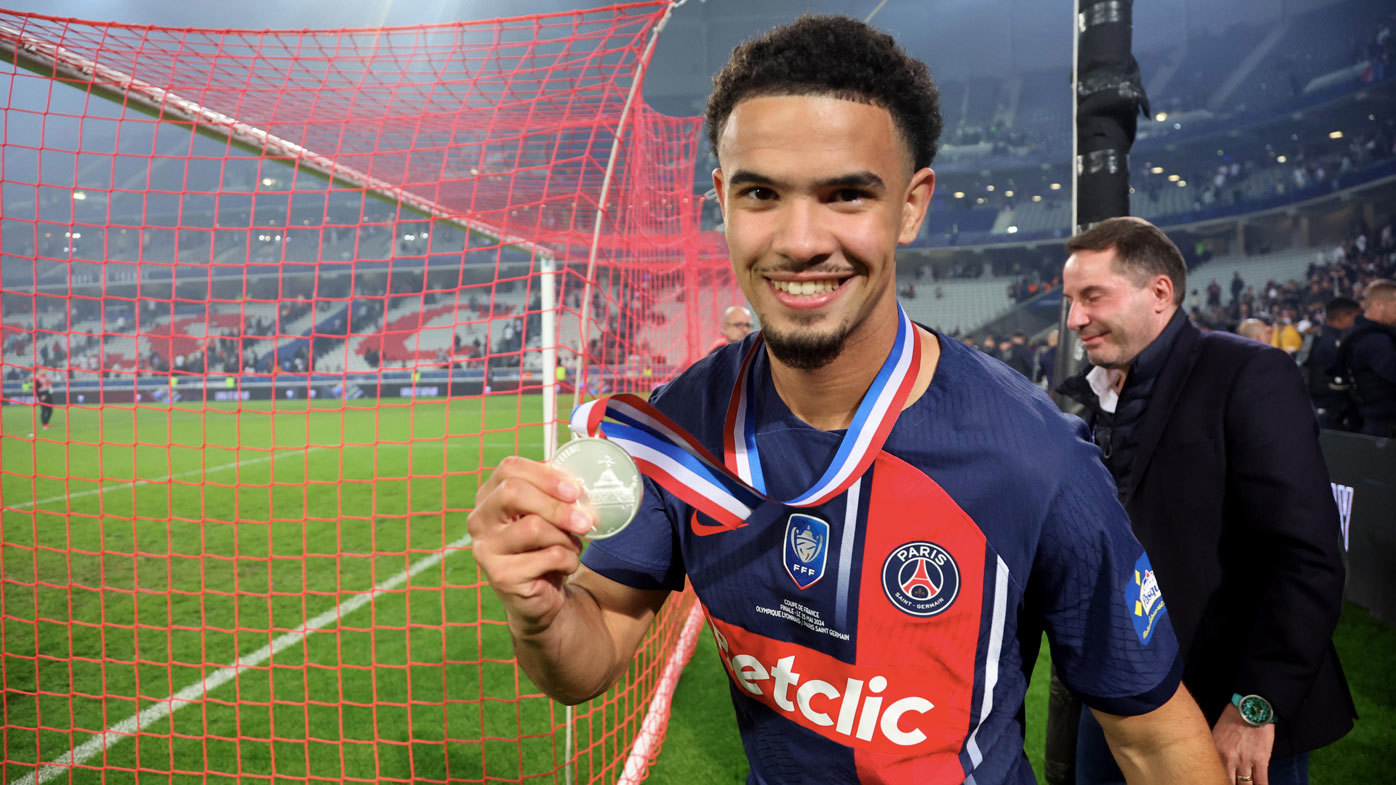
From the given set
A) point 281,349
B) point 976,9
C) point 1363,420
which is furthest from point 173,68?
point 976,9

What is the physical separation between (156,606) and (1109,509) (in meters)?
6.65

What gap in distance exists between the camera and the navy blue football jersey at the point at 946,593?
44.0 inches

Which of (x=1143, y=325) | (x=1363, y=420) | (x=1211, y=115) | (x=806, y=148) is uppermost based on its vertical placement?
(x=1211, y=115)

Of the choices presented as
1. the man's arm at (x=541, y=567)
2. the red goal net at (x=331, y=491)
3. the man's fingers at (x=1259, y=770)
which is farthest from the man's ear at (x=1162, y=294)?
the man's arm at (x=541, y=567)

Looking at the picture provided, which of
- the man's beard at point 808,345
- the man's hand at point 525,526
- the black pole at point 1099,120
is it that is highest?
the black pole at point 1099,120

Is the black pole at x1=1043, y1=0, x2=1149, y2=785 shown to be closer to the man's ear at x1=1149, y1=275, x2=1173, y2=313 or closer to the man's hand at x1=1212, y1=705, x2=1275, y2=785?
the man's ear at x1=1149, y1=275, x2=1173, y2=313

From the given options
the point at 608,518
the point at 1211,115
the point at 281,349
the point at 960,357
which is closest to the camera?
the point at 608,518

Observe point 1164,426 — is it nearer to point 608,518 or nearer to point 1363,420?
point 608,518

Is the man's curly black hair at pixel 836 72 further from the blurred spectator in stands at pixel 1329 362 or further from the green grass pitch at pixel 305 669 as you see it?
the blurred spectator in stands at pixel 1329 362

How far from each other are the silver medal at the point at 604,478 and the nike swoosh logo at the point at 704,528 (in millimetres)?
267

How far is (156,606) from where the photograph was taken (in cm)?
577

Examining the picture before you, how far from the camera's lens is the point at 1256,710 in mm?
1664

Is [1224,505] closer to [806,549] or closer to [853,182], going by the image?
[806,549]

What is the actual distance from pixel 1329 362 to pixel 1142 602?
6981 millimetres
